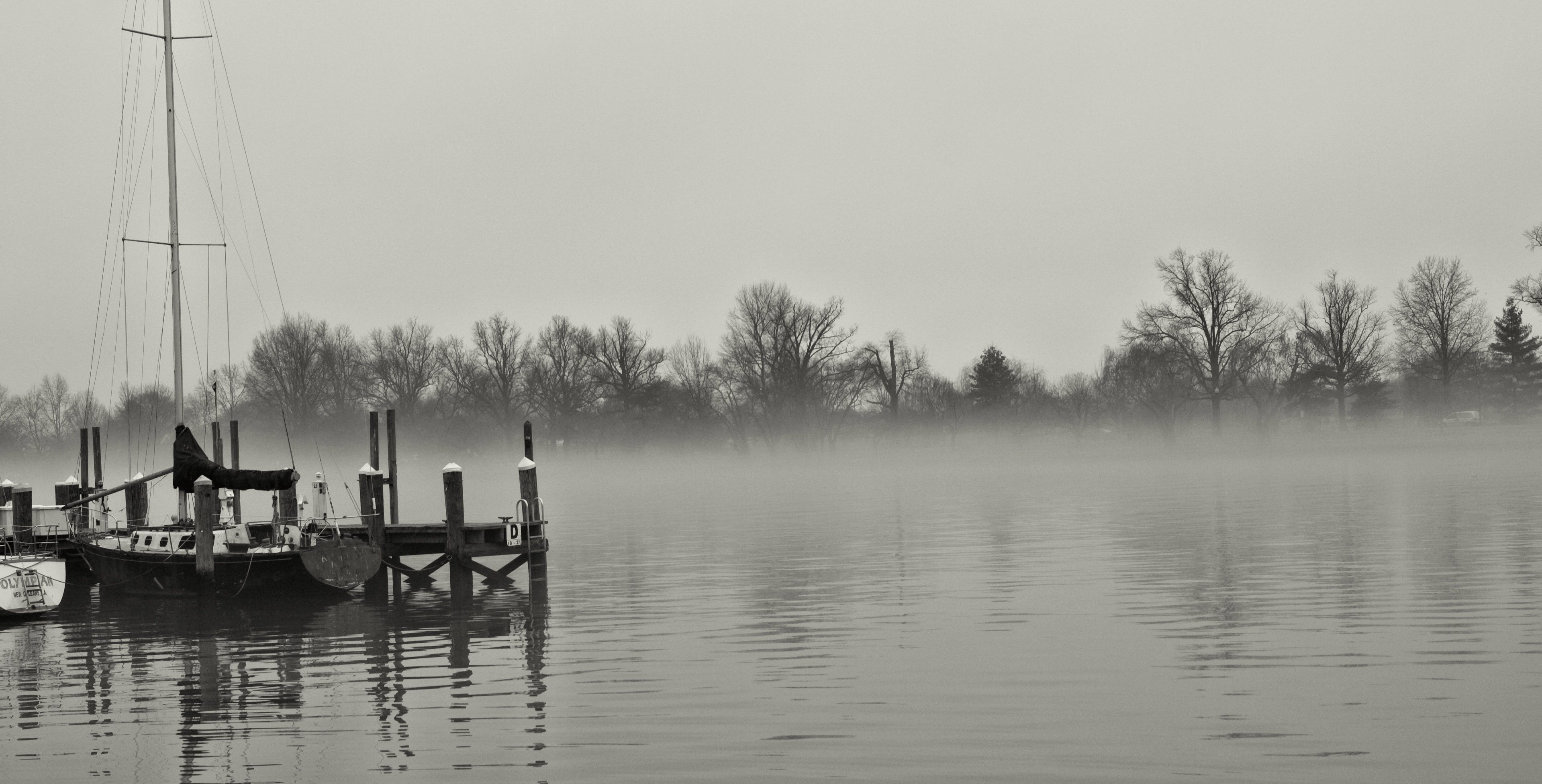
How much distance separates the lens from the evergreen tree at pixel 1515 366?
85.5 meters

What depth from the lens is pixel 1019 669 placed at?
15203 millimetres

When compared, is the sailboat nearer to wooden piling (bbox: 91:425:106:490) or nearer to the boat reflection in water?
the boat reflection in water

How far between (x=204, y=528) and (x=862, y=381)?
7427 cm

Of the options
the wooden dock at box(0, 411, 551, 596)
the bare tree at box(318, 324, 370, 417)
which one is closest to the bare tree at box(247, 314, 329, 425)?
the bare tree at box(318, 324, 370, 417)

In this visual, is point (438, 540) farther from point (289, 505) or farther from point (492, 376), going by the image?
point (492, 376)

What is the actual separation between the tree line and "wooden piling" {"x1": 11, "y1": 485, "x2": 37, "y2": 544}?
1704 inches

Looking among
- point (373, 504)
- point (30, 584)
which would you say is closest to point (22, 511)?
point (30, 584)

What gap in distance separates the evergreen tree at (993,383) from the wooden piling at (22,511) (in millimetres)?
75624

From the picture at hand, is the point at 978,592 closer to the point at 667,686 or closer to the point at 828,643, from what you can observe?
the point at 828,643

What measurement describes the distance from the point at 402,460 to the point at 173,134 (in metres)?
84.8

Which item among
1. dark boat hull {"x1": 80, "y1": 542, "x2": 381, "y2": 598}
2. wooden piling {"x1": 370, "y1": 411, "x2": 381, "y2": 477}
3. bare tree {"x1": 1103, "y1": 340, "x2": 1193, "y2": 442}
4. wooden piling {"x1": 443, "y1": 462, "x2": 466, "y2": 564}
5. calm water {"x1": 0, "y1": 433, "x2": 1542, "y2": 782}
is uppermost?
bare tree {"x1": 1103, "y1": 340, "x2": 1193, "y2": 442}

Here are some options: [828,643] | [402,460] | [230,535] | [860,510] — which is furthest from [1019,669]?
[402,460]

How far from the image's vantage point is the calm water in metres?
11.6

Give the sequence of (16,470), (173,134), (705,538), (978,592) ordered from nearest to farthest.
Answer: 1. (978,592)
2. (173,134)
3. (705,538)
4. (16,470)
